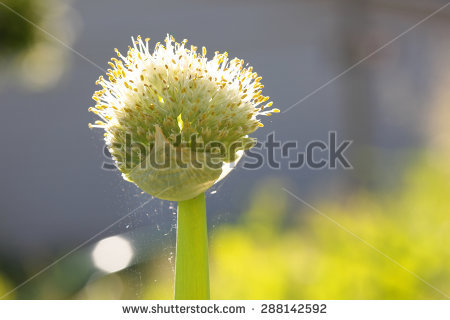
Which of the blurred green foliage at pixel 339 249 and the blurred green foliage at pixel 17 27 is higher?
the blurred green foliage at pixel 17 27

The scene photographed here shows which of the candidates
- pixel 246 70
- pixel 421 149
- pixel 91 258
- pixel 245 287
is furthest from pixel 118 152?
pixel 421 149

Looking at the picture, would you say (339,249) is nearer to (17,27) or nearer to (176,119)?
(176,119)

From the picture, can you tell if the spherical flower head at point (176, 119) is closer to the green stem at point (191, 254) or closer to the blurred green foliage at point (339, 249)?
the green stem at point (191, 254)

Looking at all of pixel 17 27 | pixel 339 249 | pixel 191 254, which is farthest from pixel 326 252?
pixel 17 27

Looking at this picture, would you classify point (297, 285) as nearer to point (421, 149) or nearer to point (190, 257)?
point (190, 257)

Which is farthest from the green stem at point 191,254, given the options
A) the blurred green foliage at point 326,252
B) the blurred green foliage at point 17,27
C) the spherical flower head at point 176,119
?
the blurred green foliage at point 17,27
